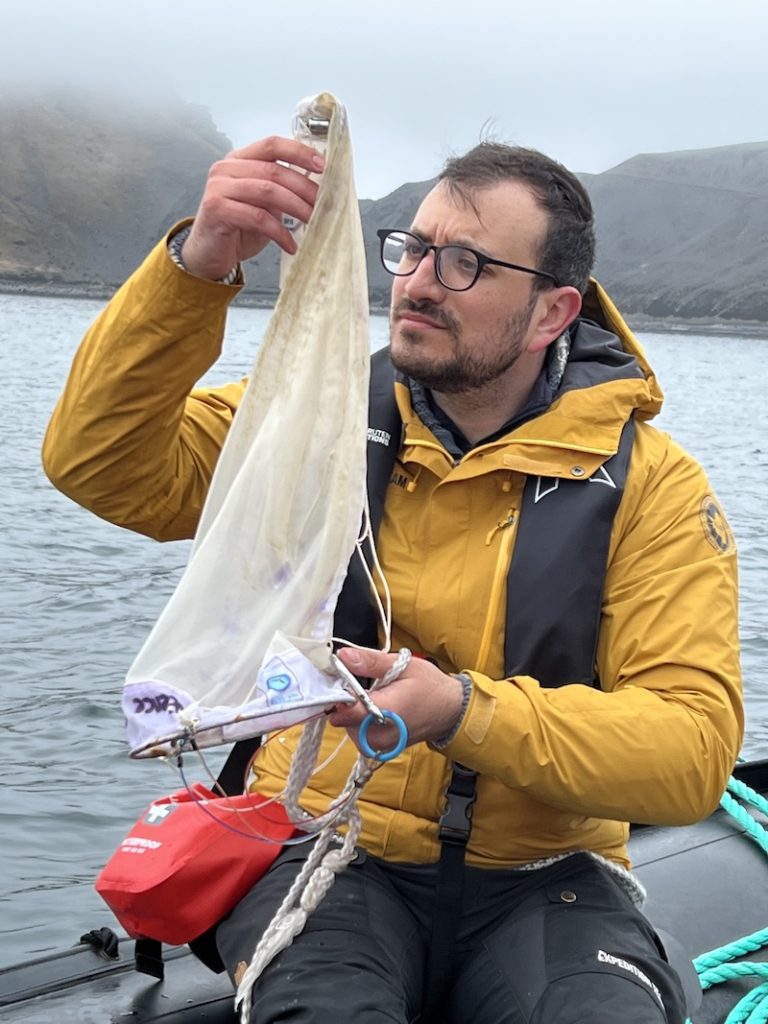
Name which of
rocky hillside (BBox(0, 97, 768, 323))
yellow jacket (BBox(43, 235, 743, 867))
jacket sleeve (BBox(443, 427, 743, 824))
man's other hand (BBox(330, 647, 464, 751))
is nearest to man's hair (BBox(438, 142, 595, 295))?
yellow jacket (BBox(43, 235, 743, 867))

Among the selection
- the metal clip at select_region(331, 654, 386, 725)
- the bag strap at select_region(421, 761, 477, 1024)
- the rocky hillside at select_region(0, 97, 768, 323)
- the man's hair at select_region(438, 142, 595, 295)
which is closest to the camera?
the metal clip at select_region(331, 654, 386, 725)

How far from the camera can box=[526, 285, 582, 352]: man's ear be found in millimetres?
3242

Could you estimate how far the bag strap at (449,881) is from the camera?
2898 mm

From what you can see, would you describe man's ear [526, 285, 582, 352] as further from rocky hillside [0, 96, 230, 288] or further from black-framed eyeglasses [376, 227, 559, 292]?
rocky hillside [0, 96, 230, 288]

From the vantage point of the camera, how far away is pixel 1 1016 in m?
3.18

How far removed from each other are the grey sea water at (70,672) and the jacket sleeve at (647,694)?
379 centimetres

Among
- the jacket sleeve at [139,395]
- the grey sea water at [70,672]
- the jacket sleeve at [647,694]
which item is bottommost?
the grey sea water at [70,672]

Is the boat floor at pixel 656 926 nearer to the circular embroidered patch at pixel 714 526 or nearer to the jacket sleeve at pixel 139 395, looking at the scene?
the jacket sleeve at pixel 139 395

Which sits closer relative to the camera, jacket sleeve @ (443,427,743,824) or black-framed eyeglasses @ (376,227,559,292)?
jacket sleeve @ (443,427,743,824)

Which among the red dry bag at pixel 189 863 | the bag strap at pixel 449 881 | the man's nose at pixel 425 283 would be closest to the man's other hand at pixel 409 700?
A: the bag strap at pixel 449 881

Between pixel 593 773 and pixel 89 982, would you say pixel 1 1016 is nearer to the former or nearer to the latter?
pixel 89 982

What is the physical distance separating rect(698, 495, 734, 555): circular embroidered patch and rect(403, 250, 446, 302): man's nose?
2.80 ft

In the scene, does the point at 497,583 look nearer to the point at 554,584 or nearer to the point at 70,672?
the point at 554,584

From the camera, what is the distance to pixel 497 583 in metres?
2.98
